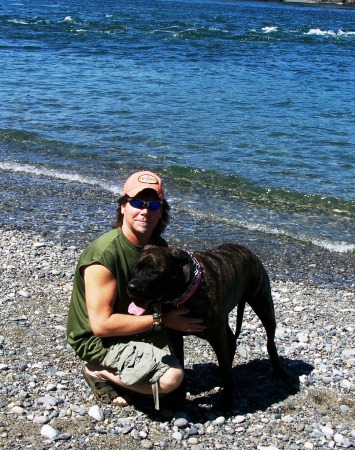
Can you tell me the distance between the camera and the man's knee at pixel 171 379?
5254mm

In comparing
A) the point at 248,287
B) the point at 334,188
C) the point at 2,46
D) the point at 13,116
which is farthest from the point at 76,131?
the point at 2,46

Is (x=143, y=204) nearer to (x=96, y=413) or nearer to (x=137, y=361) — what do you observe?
(x=137, y=361)

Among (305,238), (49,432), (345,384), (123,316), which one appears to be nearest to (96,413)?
(49,432)

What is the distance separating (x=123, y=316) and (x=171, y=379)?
0.62 meters

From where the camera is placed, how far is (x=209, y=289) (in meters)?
5.34

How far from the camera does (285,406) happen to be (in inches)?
229

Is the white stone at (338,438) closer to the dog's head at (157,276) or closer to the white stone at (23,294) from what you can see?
the dog's head at (157,276)

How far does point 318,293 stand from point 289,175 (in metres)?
6.16

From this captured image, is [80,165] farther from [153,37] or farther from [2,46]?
[153,37]

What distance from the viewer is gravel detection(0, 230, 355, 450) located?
5.18 m

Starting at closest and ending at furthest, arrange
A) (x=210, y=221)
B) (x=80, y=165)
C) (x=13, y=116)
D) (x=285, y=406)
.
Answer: (x=285, y=406)
(x=210, y=221)
(x=80, y=165)
(x=13, y=116)

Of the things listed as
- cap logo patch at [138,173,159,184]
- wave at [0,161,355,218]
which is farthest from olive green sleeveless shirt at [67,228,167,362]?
wave at [0,161,355,218]

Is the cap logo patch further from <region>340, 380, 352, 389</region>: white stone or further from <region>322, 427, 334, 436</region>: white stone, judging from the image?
<region>340, 380, 352, 389</region>: white stone

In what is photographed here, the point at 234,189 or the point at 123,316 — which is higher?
the point at 123,316
